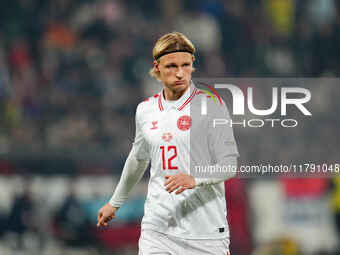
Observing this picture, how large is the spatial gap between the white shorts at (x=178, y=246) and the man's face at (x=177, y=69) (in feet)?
3.10

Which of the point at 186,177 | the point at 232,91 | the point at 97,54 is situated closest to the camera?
the point at 186,177

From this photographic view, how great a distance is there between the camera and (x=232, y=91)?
5.86 m

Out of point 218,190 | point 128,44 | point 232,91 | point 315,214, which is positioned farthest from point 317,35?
point 218,190

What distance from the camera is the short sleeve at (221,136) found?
493 centimetres

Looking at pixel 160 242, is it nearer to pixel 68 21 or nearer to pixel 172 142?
pixel 172 142

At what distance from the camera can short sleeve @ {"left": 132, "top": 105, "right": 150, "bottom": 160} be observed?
17.7ft

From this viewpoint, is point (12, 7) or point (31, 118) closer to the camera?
point (31, 118)

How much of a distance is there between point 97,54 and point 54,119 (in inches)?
77.5

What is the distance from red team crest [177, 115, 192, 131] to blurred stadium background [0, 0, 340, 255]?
6.44ft

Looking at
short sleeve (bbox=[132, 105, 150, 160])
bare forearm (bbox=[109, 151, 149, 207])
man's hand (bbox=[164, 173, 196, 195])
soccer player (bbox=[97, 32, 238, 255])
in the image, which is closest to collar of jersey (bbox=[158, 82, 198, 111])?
soccer player (bbox=[97, 32, 238, 255])

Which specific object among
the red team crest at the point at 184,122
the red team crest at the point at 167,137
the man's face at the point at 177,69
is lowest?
the red team crest at the point at 167,137

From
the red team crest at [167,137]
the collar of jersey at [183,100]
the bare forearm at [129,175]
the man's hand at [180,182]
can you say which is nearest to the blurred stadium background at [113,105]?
the bare forearm at [129,175]

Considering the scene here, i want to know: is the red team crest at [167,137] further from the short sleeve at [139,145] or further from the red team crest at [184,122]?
the short sleeve at [139,145]

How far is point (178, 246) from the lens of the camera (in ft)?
16.8
